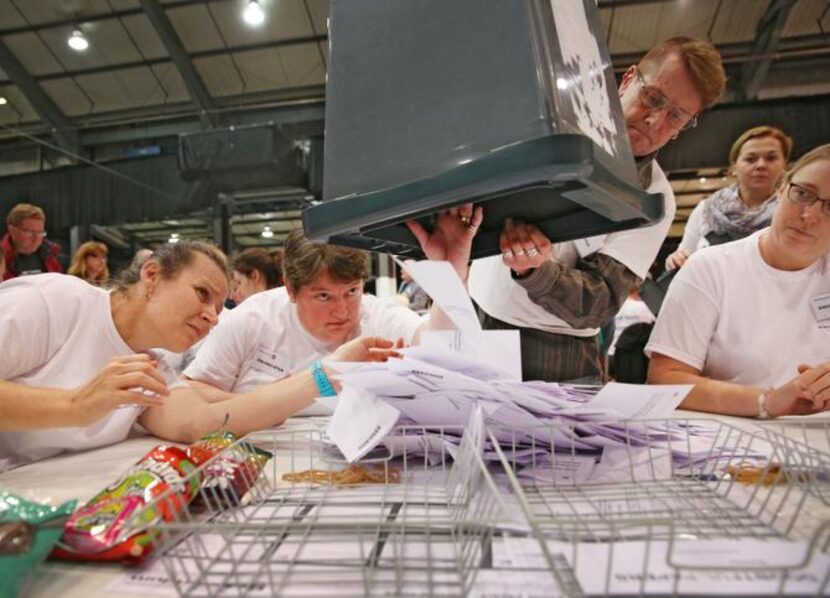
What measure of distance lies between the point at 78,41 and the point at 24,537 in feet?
25.2

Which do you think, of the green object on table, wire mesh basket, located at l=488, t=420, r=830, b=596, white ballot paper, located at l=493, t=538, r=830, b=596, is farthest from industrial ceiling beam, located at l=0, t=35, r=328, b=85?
white ballot paper, located at l=493, t=538, r=830, b=596

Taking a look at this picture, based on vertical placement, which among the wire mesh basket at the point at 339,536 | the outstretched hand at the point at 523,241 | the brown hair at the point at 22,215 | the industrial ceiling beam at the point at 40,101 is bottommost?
the wire mesh basket at the point at 339,536

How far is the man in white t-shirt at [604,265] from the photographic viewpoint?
3.42 ft

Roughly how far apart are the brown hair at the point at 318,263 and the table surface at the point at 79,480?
37cm

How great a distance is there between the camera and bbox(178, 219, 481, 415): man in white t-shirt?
1365 millimetres

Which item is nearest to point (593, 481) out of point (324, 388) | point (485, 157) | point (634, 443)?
point (634, 443)

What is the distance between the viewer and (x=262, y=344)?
1.46m

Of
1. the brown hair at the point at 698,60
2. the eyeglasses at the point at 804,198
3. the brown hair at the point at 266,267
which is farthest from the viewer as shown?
the brown hair at the point at 266,267

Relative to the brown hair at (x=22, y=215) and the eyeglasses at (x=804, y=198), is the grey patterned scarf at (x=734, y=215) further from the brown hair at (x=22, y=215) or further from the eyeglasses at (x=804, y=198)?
the brown hair at (x=22, y=215)

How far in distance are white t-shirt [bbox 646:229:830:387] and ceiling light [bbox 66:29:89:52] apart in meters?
7.30

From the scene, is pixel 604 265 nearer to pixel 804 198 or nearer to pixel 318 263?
pixel 804 198

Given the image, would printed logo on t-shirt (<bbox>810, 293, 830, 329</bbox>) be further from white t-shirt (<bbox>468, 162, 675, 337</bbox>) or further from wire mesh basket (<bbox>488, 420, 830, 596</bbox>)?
wire mesh basket (<bbox>488, 420, 830, 596</bbox>)

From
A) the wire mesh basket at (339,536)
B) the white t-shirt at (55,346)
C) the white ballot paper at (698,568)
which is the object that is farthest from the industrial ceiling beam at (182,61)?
the white ballot paper at (698,568)

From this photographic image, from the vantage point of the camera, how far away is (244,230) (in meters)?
8.68
